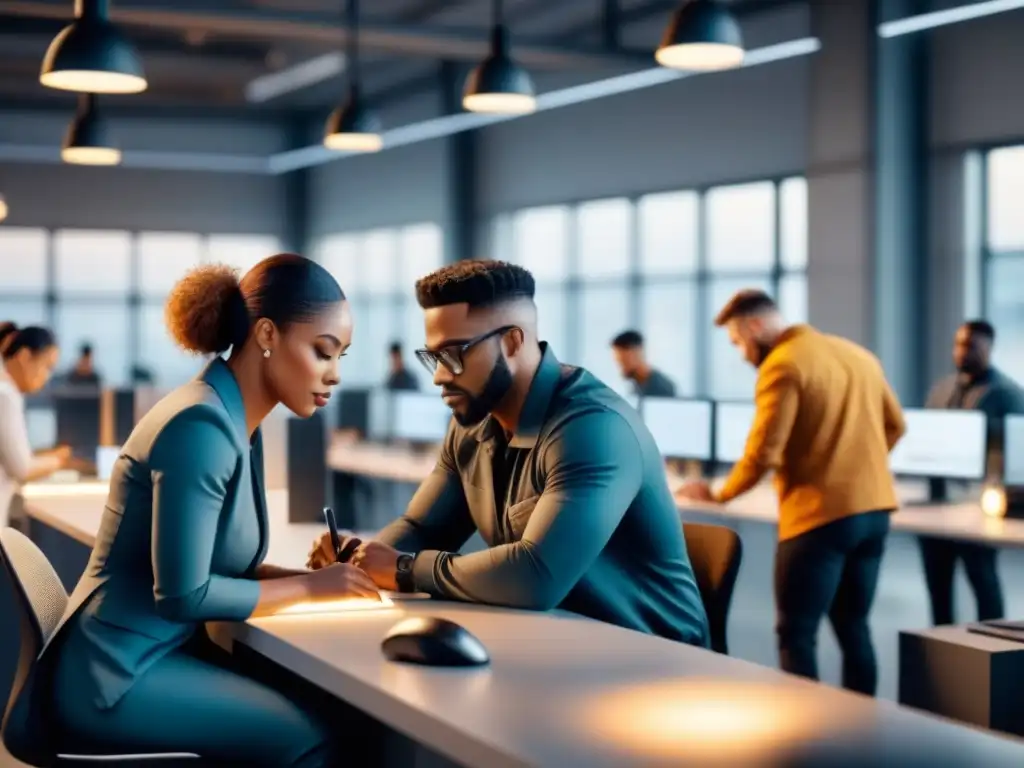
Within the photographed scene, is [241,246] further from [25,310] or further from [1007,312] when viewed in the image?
[1007,312]

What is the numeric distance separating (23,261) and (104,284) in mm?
908

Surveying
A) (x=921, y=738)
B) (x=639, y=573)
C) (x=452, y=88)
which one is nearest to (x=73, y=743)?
(x=639, y=573)

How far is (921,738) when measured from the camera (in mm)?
1575

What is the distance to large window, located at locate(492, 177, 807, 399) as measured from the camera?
957 cm

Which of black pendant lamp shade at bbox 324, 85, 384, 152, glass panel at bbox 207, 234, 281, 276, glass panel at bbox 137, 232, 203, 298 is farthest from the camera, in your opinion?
glass panel at bbox 207, 234, 281, 276

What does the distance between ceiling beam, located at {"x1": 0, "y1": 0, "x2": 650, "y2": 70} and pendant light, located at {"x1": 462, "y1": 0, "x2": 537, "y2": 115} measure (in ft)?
6.42

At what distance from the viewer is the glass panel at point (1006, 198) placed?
7.90 m

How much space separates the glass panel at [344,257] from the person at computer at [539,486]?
42.6 feet

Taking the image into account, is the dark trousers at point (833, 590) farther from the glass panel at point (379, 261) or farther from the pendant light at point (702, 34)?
the glass panel at point (379, 261)

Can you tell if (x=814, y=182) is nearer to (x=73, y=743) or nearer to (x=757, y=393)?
(x=757, y=393)

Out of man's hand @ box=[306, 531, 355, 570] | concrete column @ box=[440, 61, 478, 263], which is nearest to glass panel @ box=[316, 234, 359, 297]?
concrete column @ box=[440, 61, 478, 263]

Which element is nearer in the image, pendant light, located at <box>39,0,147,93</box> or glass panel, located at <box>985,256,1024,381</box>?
pendant light, located at <box>39,0,147,93</box>

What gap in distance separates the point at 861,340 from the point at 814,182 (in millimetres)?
1060

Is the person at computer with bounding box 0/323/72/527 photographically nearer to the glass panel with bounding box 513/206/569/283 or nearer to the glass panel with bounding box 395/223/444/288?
the glass panel with bounding box 513/206/569/283
